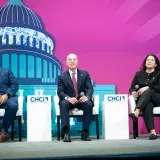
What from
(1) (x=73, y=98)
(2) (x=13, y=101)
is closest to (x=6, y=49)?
(2) (x=13, y=101)

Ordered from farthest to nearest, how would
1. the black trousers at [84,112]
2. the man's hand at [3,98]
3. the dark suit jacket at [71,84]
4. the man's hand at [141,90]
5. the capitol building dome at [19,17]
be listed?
the capitol building dome at [19,17] → the dark suit jacket at [71,84] → the man's hand at [141,90] → the man's hand at [3,98] → the black trousers at [84,112]

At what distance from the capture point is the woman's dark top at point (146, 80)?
17.6 feet

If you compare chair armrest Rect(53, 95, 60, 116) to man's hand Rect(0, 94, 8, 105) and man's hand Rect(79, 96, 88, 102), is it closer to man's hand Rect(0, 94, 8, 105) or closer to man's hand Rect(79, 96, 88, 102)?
man's hand Rect(79, 96, 88, 102)

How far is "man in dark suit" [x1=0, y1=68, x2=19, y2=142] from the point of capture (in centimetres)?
495

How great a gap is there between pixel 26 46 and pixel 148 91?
2.04m

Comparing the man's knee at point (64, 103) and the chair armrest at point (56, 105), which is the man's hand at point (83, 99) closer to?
the man's knee at point (64, 103)

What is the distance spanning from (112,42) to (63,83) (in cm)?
122

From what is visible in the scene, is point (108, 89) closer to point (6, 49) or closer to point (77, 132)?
point (77, 132)

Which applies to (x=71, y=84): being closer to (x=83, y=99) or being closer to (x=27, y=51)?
(x=83, y=99)

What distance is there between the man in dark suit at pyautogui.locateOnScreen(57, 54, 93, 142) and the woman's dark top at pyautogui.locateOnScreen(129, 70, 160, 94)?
657 millimetres

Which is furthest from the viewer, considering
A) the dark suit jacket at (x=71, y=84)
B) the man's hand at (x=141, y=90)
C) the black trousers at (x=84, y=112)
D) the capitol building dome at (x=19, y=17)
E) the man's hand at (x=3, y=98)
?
the capitol building dome at (x=19, y=17)

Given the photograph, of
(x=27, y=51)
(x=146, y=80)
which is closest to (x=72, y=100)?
(x=146, y=80)

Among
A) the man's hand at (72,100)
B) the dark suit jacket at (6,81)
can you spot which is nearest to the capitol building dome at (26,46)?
the dark suit jacket at (6,81)

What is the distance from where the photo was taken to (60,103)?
5.04 m
